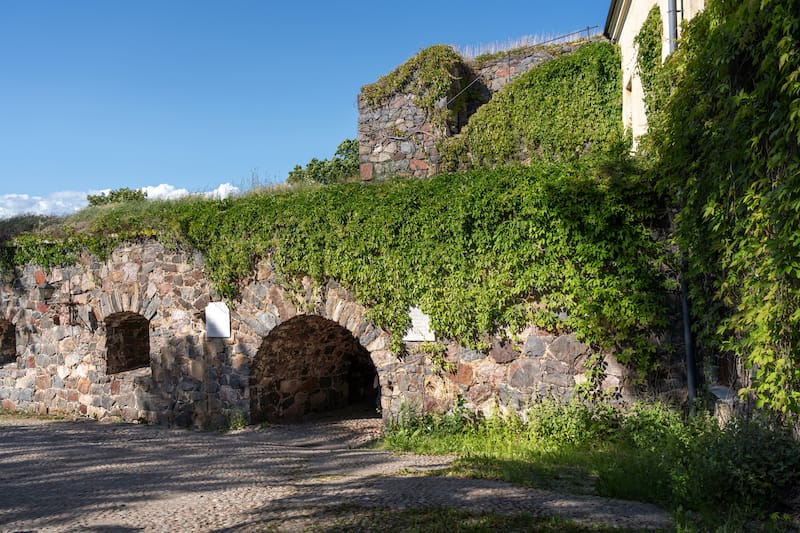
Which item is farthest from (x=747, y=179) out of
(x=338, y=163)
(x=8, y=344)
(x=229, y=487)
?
(x=338, y=163)

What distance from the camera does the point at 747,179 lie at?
5035 mm

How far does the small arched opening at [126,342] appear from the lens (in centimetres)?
1150

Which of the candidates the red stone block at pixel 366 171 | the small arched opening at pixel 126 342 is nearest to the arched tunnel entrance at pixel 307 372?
the small arched opening at pixel 126 342

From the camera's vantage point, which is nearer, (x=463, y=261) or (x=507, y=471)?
(x=507, y=471)

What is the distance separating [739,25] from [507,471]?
166 inches

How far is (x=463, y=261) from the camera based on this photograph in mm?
8000

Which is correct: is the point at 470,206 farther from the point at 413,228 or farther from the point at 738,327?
the point at 738,327

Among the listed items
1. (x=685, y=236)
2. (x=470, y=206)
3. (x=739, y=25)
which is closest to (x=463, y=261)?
(x=470, y=206)

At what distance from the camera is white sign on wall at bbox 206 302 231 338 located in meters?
10.1

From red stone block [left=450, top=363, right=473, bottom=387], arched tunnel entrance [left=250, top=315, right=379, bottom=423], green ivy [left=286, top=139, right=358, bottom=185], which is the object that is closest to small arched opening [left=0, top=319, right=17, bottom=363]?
arched tunnel entrance [left=250, top=315, right=379, bottom=423]

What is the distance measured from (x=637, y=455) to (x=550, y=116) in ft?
27.7

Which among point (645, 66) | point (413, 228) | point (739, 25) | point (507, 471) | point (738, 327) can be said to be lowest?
point (507, 471)

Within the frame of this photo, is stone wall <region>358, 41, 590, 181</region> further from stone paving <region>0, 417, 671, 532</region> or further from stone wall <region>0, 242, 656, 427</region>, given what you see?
stone paving <region>0, 417, 671, 532</region>

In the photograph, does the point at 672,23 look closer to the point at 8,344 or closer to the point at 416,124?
the point at 416,124
